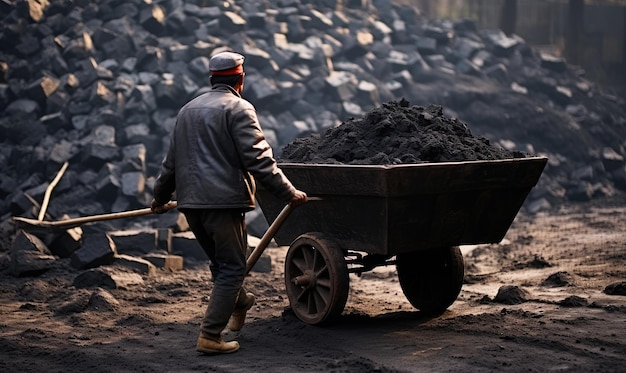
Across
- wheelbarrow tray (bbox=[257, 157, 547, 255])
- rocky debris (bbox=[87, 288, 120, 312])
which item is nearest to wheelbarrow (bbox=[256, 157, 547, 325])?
wheelbarrow tray (bbox=[257, 157, 547, 255])

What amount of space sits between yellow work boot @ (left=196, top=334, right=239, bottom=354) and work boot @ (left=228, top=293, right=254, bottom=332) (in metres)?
0.44

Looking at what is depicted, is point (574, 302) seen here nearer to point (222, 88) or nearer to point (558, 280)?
point (558, 280)

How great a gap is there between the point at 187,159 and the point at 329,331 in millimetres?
1434

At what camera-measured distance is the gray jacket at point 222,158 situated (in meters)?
4.66

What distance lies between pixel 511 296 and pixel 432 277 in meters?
0.65

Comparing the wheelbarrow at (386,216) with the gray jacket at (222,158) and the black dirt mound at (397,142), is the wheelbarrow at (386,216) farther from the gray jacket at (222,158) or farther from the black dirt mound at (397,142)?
the gray jacket at (222,158)

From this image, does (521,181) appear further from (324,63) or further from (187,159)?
(324,63)

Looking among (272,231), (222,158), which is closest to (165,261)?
(272,231)

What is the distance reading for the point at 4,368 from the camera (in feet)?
15.1

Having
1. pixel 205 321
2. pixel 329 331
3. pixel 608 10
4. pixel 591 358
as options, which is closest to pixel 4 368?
pixel 205 321

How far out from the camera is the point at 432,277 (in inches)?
228

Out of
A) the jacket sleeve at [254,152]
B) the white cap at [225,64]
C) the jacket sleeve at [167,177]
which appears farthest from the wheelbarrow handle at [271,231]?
the white cap at [225,64]

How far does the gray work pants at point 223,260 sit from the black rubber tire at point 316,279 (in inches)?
22.8

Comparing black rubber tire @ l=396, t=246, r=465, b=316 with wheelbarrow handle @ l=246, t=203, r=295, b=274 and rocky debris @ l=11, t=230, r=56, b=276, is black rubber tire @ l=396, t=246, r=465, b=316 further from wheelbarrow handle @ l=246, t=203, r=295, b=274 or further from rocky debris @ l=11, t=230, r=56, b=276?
rocky debris @ l=11, t=230, r=56, b=276
